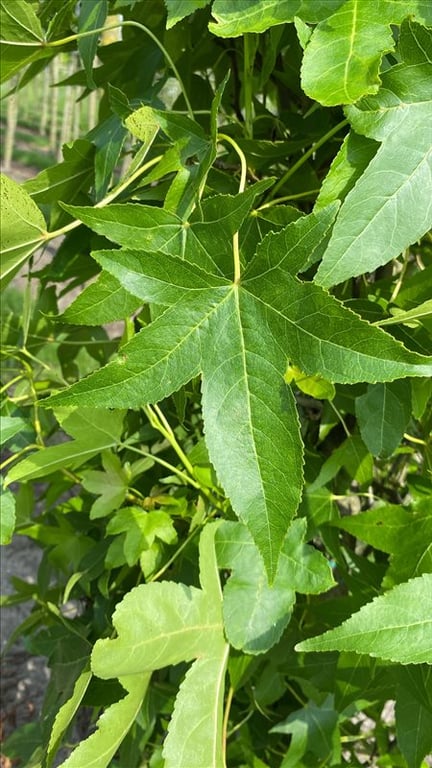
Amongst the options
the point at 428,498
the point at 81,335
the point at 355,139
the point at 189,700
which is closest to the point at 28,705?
the point at 81,335

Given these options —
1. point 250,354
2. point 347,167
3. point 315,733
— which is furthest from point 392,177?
point 315,733

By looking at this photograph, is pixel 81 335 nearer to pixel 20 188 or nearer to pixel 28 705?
pixel 20 188

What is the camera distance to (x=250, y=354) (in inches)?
18.3

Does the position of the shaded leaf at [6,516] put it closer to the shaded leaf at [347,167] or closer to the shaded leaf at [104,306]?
the shaded leaf at [104,306]

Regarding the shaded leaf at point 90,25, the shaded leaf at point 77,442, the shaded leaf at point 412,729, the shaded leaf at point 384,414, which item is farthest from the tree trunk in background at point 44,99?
the shaded leaf at point 412,729

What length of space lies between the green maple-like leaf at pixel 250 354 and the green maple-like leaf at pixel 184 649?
0.59 ft

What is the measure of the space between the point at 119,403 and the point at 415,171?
9.3 inches

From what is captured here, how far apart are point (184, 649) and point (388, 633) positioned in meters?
Answer: 0.21

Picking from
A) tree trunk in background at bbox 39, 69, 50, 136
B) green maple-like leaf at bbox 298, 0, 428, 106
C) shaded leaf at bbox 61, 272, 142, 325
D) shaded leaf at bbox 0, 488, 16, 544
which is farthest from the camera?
tree trunk in background at bbox 39, 69, 50, 136

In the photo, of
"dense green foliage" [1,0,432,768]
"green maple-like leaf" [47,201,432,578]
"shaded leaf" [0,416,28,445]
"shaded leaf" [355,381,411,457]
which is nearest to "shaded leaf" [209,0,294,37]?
"dense green foliage" [1,0,432,768]

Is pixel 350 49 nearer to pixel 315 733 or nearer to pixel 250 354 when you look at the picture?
pixel 250 354

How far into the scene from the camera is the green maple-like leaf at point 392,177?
0.42 metres

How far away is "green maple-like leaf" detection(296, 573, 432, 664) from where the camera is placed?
1.43 feet

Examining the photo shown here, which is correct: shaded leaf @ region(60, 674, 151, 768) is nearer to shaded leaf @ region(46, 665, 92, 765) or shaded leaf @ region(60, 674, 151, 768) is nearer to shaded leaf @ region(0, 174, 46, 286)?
shaded leaf @ region(46, 665, 92, 765)
